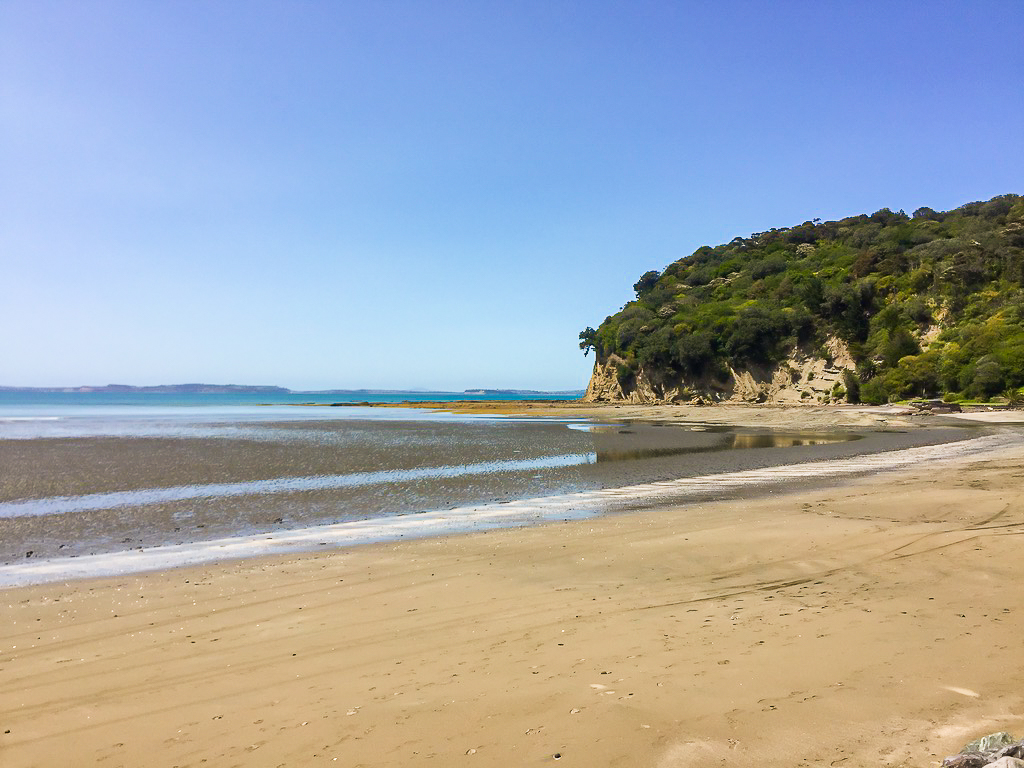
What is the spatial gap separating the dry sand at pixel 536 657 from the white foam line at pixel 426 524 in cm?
88

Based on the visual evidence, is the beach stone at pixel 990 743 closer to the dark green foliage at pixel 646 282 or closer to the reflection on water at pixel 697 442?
the reflection on water at pixel 697 442

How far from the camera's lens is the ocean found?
10492 mm

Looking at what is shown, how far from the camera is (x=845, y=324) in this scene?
65.9 meters

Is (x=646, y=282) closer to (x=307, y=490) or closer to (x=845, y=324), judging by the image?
(x=845, y=324)

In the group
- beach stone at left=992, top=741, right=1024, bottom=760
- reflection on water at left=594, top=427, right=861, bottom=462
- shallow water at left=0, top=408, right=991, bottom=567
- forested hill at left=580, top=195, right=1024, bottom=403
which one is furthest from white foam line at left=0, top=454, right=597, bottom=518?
forested hill at left=580, top=195, right=1024, bottom=403

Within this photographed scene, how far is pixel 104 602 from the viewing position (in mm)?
7039

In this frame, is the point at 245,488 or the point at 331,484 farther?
the point at 331,484

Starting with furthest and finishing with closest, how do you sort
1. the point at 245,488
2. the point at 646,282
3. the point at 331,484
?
1. the point at 646,282
2. the point at 331,484
3. the point at 245,488

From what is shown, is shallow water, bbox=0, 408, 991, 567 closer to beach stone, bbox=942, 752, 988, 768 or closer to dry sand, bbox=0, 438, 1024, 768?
dry sand, bbox=0, 438, 1024, 768

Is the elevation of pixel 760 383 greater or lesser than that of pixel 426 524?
greater

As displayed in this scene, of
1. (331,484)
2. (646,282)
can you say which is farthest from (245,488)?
(646,282)

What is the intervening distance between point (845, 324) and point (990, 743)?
71183 millimetres

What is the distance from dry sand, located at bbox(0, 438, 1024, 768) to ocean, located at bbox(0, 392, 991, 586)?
7.54ft

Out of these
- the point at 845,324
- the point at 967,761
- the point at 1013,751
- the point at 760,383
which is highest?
the point at 845,324
